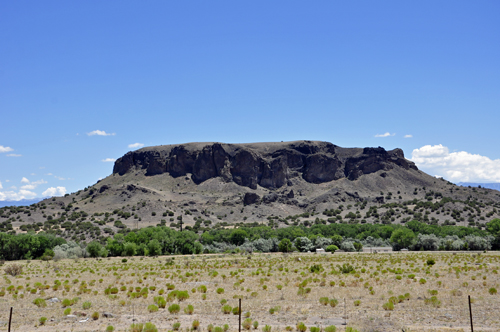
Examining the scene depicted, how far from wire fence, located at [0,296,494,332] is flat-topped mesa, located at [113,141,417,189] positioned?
147m

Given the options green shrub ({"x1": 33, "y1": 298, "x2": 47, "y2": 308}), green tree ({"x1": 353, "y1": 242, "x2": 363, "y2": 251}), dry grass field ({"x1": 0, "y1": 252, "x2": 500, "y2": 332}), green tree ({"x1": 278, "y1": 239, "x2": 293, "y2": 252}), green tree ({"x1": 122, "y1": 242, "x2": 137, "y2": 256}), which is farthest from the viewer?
green tree ({"x1": 278, "y1": 239, "x2": 293, "y2": 252})

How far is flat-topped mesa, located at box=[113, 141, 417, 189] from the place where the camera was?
170750 millimetres

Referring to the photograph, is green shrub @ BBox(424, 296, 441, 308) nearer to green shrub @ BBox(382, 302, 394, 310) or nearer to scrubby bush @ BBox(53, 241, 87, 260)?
green shrub @ BBox(382, 302, 394, 310)

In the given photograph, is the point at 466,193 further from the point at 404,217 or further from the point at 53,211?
the point at 53,211

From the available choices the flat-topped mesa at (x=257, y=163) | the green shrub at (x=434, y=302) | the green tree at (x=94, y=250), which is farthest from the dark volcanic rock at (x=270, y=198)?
the green shrub at (x=434, y=302)

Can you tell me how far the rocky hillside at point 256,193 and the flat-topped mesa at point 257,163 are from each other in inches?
16.8

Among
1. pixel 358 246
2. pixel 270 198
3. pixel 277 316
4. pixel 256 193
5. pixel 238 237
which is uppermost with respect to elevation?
pixel 256 193

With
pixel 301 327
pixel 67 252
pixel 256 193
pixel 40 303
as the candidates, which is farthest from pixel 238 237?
pixel 256 193

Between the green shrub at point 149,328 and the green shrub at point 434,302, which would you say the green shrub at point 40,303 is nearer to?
the green shrub at point 149,328

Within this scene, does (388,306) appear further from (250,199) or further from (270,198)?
(270,198)

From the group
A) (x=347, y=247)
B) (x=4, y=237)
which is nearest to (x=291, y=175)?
(x=347, y=247)

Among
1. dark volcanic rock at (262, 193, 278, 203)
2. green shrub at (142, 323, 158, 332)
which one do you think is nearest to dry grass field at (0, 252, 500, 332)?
green shrub at (142, 323, 158, 332)

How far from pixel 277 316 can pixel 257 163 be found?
15808 centimetres

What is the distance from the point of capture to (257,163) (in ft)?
581
